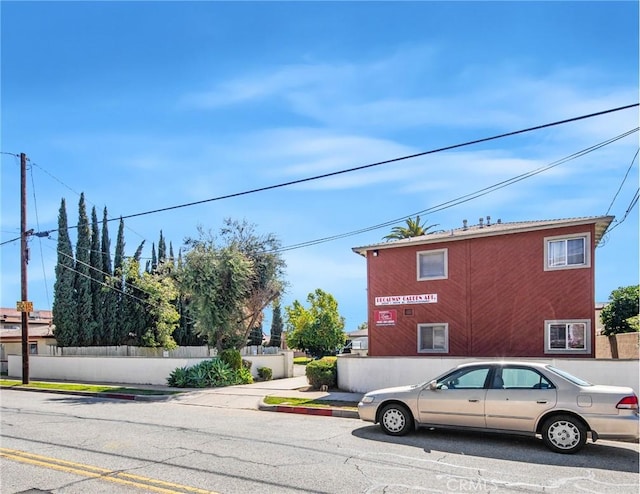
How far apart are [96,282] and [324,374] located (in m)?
22.7

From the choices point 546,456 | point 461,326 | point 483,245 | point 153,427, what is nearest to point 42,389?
point 153,427

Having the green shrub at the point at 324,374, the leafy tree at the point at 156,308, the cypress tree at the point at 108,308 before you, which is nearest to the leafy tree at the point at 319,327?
the leafy tree at the point at 156,308

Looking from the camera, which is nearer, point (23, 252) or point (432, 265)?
point (432, 265)

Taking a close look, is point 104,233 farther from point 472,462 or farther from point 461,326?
point 472,462

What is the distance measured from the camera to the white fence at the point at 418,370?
1295cm

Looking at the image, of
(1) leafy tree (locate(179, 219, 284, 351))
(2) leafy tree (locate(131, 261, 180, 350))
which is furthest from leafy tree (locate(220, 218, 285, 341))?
(2) leafy tree (locate(131, 261, 180, 350))

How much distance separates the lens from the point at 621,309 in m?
25.0

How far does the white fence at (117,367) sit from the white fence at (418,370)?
765cm

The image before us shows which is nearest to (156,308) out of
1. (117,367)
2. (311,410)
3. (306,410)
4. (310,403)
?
(117,367)

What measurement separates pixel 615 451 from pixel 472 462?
280 centimetres

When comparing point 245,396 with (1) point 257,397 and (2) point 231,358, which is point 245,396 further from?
(2) point 231,358

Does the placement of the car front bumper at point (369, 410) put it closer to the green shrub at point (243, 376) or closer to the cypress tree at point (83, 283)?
the green shrub at point (243, 376)

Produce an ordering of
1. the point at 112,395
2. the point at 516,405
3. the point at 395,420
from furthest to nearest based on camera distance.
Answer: the point at 112,395 → the point at 395,420 → the point at 516,405

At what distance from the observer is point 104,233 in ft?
119
